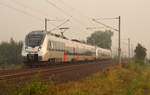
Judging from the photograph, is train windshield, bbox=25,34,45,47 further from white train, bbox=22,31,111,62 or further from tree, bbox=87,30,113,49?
tree, bbox=87,30,113,49

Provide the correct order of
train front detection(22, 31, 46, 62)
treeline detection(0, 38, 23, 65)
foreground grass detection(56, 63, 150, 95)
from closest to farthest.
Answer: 1. foreground grass detection(56, 63, 150, 95)
2. train front detection(22, 31, 46, 62)
3. treeline detection(0, 38, 23, 65)

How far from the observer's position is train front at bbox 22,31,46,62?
2028 centimetres

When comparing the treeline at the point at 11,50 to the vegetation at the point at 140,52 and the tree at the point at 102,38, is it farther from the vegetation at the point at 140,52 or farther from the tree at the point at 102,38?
the vegetation at the point at 140,52

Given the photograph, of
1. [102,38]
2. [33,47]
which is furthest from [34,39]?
[102,38]

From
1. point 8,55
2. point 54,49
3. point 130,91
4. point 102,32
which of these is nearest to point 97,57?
point 54,49

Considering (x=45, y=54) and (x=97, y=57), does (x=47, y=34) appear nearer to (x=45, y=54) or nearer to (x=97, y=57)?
(x=45, y=54)

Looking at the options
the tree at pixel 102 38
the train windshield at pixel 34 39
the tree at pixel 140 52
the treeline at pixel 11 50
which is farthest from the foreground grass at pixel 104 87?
the tree at pixel 102 38

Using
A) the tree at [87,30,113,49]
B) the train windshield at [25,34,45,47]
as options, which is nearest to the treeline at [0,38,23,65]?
the tree at [87,30,113,49]

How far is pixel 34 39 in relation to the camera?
21.1 metres

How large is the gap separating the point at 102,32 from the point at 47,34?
301 feet

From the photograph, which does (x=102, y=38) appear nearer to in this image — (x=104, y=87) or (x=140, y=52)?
(x=140, y=52)

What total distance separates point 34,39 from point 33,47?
927 mm

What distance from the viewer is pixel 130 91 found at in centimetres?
1039

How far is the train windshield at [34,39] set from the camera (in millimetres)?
20795
